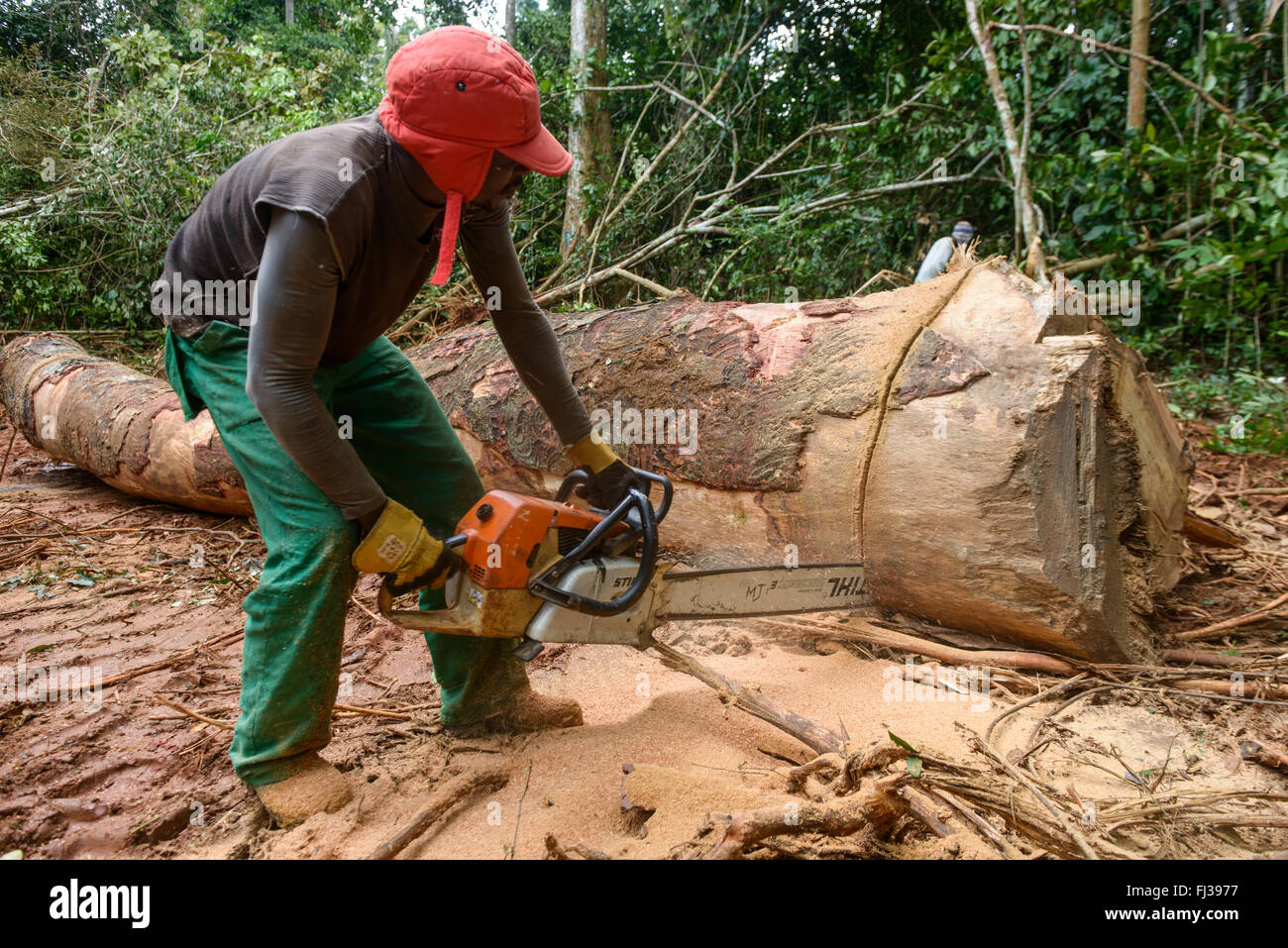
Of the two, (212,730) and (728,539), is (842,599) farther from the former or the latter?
(212,730)

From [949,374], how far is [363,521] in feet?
5.76

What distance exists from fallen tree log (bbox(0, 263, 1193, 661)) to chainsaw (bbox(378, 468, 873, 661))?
2.47 ft

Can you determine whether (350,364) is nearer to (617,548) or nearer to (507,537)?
(507,537)

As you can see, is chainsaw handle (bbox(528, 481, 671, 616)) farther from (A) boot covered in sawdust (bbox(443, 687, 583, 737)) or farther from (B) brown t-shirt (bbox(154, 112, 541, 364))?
(B) brown t-shirt (bbox(154, 112, 541, 364))

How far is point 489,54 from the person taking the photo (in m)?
1.57

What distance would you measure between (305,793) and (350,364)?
3.50ft

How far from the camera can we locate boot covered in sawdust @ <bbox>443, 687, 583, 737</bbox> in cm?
219

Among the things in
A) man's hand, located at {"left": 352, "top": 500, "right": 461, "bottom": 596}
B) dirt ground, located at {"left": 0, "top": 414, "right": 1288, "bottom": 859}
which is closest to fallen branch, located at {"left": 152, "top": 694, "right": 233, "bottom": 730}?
dirt ground, located at {"left": 0, "top": 414, "right": 1288, "bottom": 859}

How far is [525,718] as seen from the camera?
2.19 m

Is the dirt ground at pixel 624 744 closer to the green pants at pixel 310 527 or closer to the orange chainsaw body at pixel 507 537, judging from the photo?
the green pants at pixel 310 527

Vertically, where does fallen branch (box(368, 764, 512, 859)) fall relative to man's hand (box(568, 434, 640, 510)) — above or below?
below

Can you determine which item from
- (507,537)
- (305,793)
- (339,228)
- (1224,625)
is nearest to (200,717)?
(305,793)

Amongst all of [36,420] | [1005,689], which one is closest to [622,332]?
[1005,689]

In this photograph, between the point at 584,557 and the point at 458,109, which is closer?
the point at 458,109
